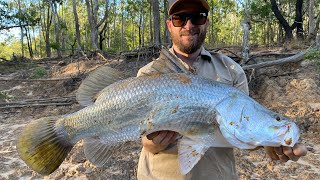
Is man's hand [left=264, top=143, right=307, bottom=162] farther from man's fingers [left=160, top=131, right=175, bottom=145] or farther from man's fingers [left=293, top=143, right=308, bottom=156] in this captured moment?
man's fingers [left=160, top=131, right=175, bottom=145]

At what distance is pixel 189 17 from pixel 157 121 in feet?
2.90

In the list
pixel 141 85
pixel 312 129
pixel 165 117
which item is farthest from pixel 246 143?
pixel 312 129

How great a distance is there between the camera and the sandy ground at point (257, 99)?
536 centimetres

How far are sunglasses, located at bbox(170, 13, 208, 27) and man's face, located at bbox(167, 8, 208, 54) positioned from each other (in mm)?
16

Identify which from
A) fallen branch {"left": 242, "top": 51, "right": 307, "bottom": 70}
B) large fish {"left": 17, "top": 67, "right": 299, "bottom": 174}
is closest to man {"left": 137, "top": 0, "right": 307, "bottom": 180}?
large fish {"left": 17, "top": 67, "right": 299, "bottom": 174}

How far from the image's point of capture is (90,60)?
15797 mm

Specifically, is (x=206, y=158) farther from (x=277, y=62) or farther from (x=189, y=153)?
(x=277, y=62)

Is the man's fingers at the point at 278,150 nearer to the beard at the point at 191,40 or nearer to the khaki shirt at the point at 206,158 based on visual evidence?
the khaki shirt at the point at 206,158

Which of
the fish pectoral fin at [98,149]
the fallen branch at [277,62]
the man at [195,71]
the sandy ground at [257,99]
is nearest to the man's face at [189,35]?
the man at [195,71]

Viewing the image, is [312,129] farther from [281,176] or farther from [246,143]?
[246,143]

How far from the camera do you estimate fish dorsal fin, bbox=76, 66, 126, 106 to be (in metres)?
2.06

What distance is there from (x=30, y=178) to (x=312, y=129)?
5.63 m

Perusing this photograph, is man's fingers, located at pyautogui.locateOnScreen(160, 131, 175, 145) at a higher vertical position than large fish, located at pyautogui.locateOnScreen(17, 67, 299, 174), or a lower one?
lower

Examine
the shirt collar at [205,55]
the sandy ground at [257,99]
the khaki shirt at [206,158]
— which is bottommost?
the sandy ground at [257,99]
